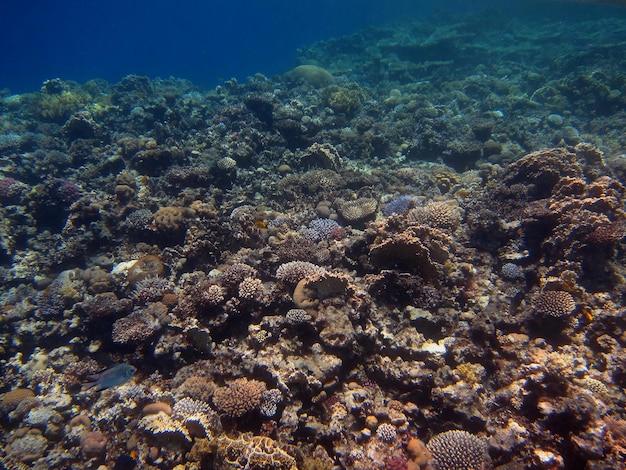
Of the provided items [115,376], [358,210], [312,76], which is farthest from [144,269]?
[312,76]

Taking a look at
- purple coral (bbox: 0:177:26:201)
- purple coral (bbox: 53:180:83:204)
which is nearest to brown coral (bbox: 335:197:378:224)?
purple coral (bbox: 53:180:83:204)

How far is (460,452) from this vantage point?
4.10 meters

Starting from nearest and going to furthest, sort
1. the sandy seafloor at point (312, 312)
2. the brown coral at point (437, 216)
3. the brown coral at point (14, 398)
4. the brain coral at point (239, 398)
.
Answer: the sandy seafloor at point (312, 312), the brain coral at point (239, 398), the brown coral at point (14, 398), the brown coral at point (437, 216)

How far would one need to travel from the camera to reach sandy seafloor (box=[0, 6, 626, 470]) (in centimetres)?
440

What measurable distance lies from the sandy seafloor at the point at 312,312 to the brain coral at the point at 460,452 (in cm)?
2

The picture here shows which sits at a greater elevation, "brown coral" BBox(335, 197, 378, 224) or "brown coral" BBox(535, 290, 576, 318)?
"brown coral" BBox(335, 197, 378, 224)

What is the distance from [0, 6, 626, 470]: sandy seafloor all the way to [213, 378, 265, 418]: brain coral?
20 mm

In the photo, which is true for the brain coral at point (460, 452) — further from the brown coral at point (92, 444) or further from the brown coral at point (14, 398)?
the brown coral at point (14, 398)

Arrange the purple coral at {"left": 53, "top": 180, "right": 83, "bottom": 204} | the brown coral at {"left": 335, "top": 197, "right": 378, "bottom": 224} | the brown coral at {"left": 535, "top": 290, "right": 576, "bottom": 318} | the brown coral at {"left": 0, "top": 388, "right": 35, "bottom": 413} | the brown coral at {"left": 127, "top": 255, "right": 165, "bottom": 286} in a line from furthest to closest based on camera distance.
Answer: the purple coral at {"left": 53, "top": 180, "right": 83, "bottom": 204} < the brown coral at {"left": 335, "top": 197, "right": 378, "bottom": 224} < the brown coral at {"left": 127, "top": 255, "right": 165, "bottom": 286} < the brown coral at {"left": 0, "top": 388, "right": 35, "bottom": 413} < the brown coral at {"left": 535, "top": 290, "right": 576, "bottom": 318}

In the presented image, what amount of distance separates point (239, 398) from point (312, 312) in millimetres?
1665

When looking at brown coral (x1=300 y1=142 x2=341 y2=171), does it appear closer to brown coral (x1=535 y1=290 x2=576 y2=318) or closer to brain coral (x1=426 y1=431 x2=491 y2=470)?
brown coral (x1=535 y1=290 x2=576 y2=318)

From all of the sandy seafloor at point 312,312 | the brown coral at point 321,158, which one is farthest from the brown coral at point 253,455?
the brown coral at point 321,158

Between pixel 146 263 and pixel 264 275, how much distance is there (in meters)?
3.18

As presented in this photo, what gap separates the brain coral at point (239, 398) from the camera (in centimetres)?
450
